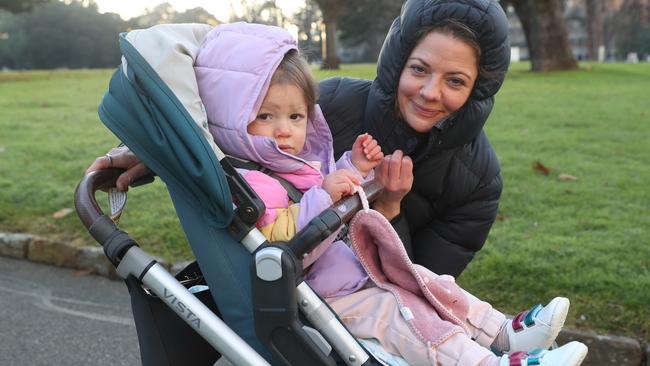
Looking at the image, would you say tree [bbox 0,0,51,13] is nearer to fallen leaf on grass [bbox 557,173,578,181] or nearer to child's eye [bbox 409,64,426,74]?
fallen leaf on grass [bbox 557,173,578,181]

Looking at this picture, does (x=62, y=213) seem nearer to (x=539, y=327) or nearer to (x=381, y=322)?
(x=381, y=322)

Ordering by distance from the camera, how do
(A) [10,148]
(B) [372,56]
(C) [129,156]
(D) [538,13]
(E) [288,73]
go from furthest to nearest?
(B) [372,56] < (D) [538,13] < (A) [10,148] < (C) [129,156] < (E) [288,73]

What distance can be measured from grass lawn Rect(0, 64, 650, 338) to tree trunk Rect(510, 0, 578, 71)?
32.6 feet

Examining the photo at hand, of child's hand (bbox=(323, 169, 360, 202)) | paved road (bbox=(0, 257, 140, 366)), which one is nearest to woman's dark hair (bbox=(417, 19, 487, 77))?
child's hand (bbox=(323, 169, 360, 202))

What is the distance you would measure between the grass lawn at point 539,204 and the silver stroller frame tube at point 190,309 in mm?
2222

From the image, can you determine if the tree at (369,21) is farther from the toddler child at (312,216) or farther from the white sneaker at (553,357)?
the white sneaker at (553,357)

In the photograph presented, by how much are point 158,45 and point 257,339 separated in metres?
0.81

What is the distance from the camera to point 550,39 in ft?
68.0

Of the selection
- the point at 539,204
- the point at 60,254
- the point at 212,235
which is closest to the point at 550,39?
the point at 539,204

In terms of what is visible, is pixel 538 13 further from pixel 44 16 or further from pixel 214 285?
pixel 44 16

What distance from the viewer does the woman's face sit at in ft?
7.89

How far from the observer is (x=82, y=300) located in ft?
14.6

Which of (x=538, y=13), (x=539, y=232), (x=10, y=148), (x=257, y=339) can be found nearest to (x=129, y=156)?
(x=257, y=339)

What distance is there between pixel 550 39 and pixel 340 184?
66.6ft
